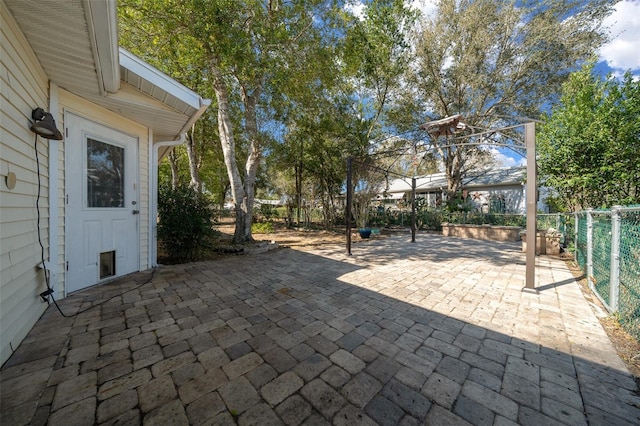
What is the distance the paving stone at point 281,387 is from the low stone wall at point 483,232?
1016cm

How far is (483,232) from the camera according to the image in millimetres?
9398

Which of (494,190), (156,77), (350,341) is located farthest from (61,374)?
(494,190)

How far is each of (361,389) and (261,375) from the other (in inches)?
27.3

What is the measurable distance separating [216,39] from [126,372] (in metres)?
5.53

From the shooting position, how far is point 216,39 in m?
4.70

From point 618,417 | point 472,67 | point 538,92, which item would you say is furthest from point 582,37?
point 618,417

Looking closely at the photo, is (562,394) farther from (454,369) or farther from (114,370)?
(114,370)

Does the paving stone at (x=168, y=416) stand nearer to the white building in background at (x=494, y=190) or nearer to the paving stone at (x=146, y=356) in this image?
the paving stone at (x=146, y=356)

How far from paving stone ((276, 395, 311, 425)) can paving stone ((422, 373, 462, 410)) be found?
2.56 ft

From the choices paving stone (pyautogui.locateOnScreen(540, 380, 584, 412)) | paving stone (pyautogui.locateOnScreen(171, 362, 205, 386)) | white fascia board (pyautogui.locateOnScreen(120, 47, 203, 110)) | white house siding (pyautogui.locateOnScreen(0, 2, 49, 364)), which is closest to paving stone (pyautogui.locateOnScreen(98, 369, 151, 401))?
paving stone (pyautogui.locateOnScreen(171, 362, 205, 386))

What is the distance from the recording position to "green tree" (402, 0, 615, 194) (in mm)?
9586

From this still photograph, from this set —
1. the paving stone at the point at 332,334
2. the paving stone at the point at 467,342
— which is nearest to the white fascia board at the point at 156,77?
the paving stone at the point at 332,334

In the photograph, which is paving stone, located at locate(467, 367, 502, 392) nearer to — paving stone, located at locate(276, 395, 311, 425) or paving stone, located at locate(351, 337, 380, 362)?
paving stone, located at locate(351, 337, 380, 362)

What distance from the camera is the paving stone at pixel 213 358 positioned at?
176cm
